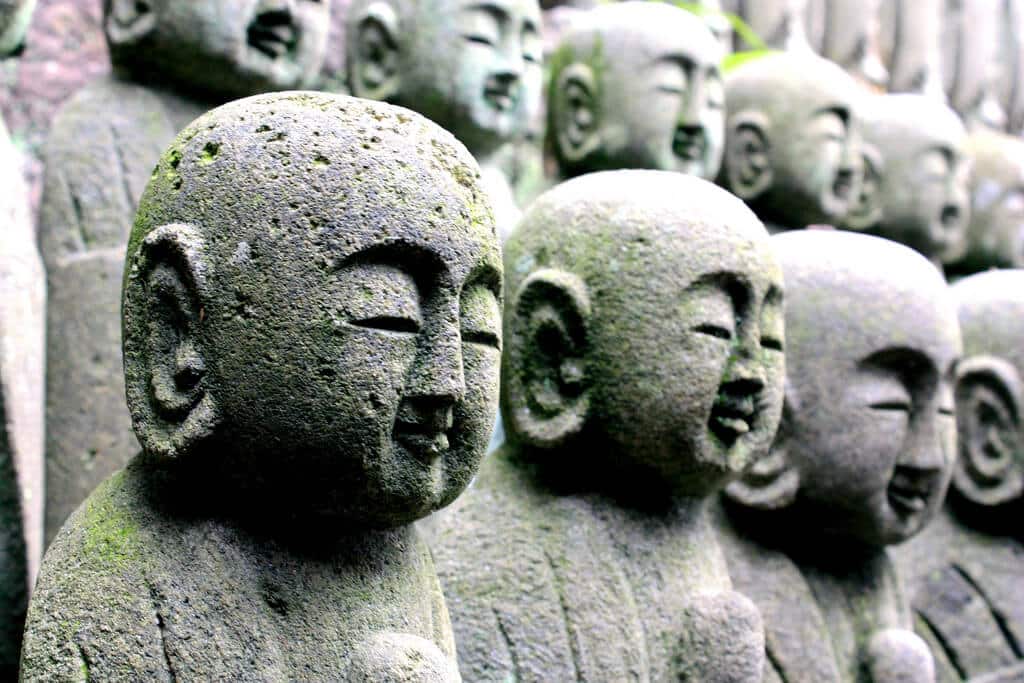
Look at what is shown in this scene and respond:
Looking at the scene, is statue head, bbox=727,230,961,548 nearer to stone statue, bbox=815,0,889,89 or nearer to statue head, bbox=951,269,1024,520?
statue head, bbox=951,269,1024,520

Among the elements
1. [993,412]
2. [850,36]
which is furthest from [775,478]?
[850,36]

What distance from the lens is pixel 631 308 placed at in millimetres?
3104

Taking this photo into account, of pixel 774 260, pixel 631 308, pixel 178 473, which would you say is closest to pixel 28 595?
pixel 178 473

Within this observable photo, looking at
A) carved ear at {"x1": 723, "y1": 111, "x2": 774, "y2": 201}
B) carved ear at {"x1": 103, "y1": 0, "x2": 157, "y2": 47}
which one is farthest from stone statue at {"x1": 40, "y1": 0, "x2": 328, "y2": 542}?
carved ear at {"x1": 723, "y1": 111, "x2": 774, "y2": 201}

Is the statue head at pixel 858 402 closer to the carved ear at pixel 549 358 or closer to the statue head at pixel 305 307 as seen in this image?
the carved ear at pixel 549 358

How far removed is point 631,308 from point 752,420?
0.42 metres

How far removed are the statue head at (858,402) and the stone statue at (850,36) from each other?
4427mm

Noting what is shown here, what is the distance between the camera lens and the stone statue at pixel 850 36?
7996 millimetres

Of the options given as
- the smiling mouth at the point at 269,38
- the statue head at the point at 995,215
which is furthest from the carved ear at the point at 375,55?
the statue head at the point at 995,215

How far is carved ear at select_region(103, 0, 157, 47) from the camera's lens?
14.0ft

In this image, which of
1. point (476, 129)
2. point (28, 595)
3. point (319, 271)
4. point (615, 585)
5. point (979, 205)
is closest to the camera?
point (319, 271)

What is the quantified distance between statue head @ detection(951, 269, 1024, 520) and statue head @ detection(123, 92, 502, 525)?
2.71 m

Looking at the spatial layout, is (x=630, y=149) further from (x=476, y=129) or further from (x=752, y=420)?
(x=752, y=420)

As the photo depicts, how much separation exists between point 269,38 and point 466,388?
2267 millimetres
